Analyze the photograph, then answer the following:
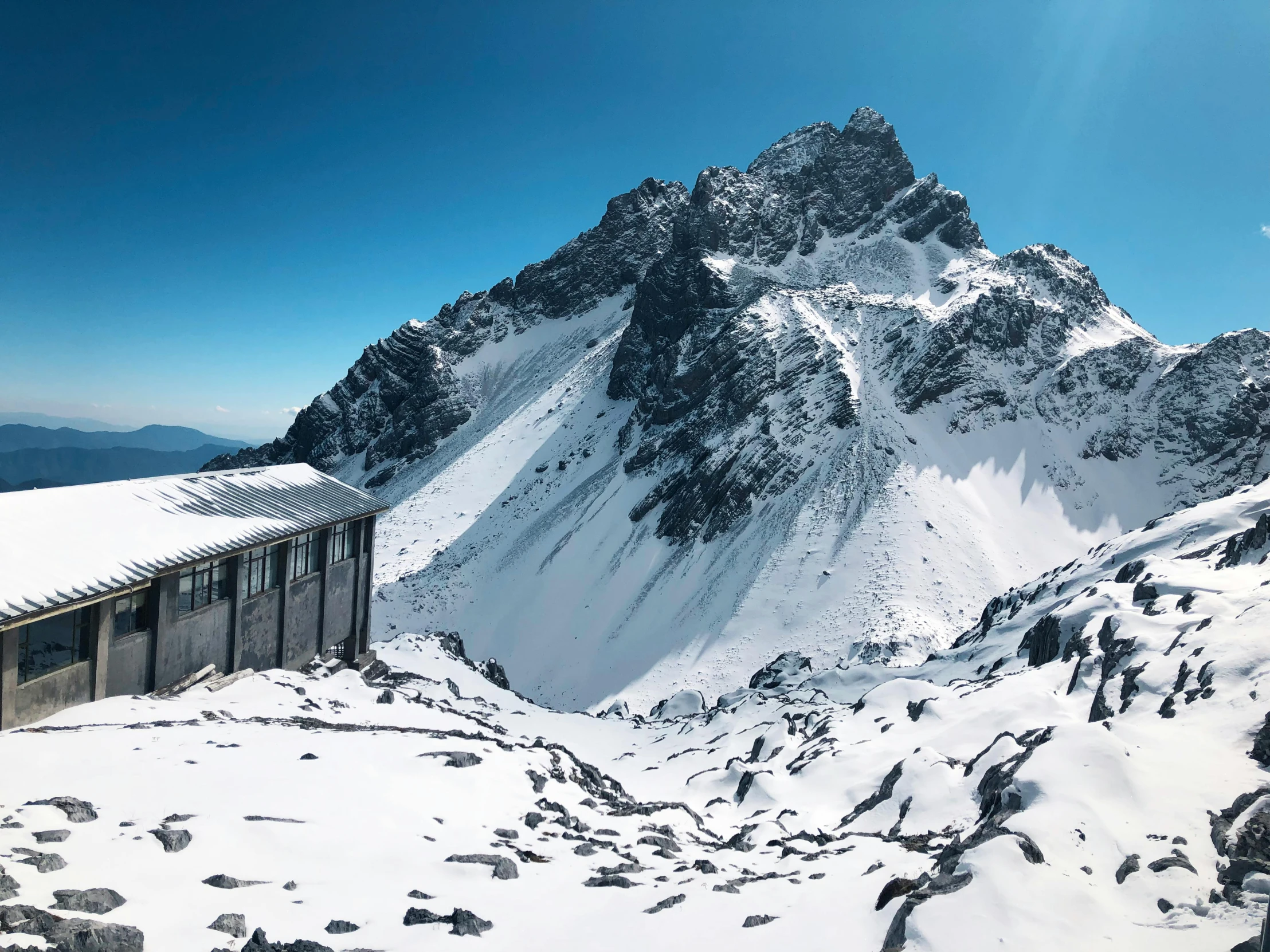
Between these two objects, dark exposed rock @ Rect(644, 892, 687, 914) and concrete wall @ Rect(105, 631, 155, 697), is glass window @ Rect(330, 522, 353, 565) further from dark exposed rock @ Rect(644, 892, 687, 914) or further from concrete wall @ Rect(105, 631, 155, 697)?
dark exposed rock @ Rect(644, 892, 687, 914)

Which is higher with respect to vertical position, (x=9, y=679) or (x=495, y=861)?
(x=9, y=679)

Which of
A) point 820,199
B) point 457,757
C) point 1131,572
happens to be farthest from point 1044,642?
point 820,199

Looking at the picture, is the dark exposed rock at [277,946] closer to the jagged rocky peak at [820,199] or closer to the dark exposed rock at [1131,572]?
the dark exposed rock at [1131,572]

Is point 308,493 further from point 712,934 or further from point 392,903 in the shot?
point 712,934

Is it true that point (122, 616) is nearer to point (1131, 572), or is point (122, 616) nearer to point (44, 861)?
point (44, 861)

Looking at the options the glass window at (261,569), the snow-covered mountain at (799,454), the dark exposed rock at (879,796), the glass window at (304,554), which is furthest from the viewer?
the snow-covered mountain at (799,454)

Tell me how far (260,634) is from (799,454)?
42.5m

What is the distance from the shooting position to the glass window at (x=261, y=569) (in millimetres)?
19875

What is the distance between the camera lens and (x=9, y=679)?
41.7 feet

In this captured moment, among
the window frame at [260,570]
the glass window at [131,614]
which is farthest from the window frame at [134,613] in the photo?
the window frame at [260,570]

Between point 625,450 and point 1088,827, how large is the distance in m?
61.8

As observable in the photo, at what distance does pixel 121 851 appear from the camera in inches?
297

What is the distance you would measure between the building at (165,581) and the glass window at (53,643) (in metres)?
0.03

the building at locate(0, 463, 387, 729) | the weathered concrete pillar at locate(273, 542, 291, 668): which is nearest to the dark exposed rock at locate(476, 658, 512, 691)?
the building at locate(0, 463, 387, 729)
